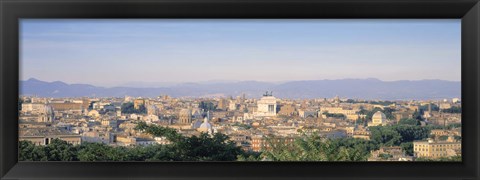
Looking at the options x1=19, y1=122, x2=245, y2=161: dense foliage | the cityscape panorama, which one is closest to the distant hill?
the cityscape panorama

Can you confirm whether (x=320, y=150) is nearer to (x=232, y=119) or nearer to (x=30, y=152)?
(x=232, y=119)

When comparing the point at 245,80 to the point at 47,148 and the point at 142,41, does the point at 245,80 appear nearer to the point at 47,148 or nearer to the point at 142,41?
the point at 142,41

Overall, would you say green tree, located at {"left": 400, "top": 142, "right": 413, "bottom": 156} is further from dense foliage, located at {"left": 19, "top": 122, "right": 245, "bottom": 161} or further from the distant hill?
dense foliage, located at {"left": 19, "top": 122, "right": 245, "bottom": 161}

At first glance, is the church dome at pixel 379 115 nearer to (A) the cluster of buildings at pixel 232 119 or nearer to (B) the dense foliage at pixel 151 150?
(A) the cluster of buildings at pixel 232 119

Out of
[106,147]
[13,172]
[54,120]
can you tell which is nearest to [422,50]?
[106,147]

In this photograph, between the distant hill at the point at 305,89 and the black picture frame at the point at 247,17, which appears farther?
the distant hill at the point at 305,89

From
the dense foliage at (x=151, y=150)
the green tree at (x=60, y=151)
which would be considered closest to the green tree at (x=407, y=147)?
the dense foliage at (x=151, y=150)

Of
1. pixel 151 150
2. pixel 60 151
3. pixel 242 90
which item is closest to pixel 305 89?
pixel 242 90

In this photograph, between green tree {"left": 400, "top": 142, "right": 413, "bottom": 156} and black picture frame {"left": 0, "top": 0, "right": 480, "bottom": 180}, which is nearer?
black picture frame {"left": 0, "top": 0, "right": 480, "bottom": 180}
